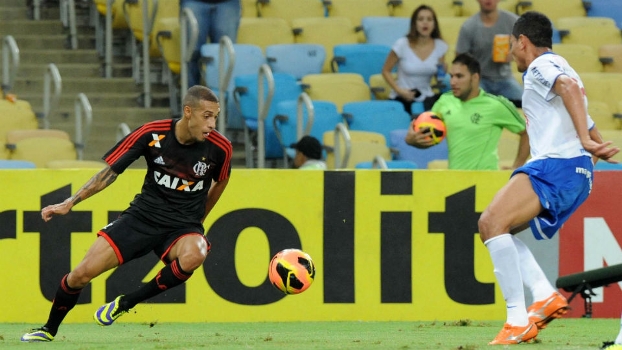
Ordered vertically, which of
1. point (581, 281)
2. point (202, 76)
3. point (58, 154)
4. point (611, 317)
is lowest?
point (611, 317)

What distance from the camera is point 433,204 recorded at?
10242mm

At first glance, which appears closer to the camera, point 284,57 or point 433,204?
point 433,204

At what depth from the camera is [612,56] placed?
15086 millimetres

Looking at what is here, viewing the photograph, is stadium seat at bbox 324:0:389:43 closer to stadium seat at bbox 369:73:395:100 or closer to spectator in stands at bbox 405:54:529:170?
stadium seat at bbox 369:73:395:100

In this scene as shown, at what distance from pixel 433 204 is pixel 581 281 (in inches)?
154

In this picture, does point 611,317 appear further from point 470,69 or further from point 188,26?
point 188,26

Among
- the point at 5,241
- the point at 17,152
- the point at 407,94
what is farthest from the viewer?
the point at 407,94

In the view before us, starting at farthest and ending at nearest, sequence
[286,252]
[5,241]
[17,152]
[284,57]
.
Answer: [284,57] → [17,152] → [5,241] → [286,252]

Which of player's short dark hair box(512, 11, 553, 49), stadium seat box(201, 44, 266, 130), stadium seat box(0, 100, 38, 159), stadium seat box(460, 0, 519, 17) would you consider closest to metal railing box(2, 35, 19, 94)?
stadium seat box(0, 100, 38, 159)

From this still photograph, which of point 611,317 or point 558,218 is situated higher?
point 558,218

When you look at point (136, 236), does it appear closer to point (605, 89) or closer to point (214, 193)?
point (214, 193)

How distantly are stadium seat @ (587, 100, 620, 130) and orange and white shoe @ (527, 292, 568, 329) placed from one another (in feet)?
22.0

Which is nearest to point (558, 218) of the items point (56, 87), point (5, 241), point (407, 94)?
point (5, 241)

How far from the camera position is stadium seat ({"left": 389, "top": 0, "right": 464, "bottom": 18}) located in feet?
51.2
